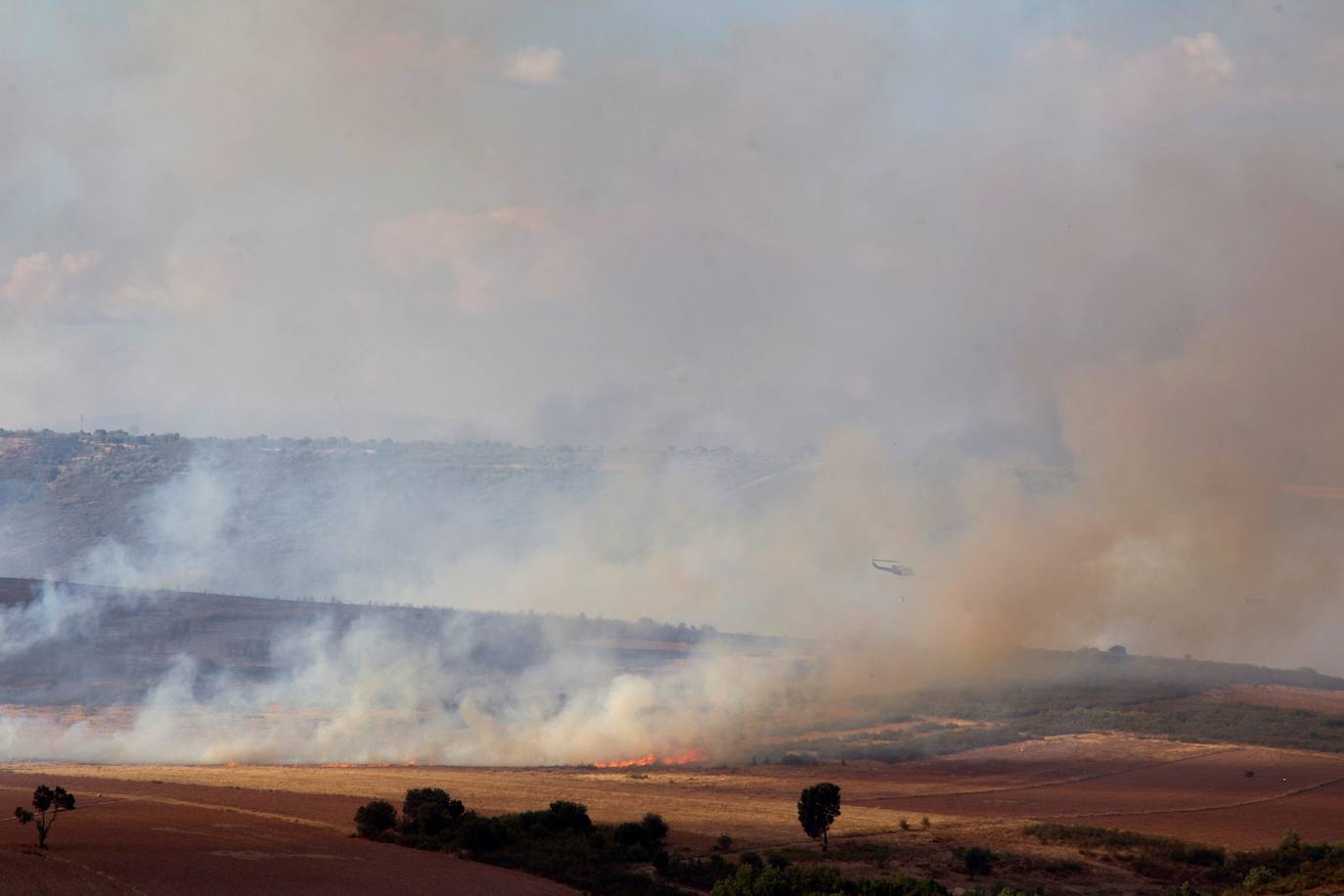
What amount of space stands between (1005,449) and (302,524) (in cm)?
8965

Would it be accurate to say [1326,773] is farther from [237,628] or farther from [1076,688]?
[237,628]

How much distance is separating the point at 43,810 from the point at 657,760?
40.2 m

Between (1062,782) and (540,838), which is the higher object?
(1062,782)

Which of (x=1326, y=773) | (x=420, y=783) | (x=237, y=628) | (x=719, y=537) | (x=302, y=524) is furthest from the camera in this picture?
(x=302, y=524)

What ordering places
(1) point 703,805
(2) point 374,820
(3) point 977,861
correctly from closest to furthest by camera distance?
1. (3) point 977,861
2. (2) point 374,820
3. (1) point 703,805

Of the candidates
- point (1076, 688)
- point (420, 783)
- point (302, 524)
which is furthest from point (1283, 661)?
point (302, 524)

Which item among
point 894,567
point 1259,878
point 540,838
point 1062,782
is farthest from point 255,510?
point 1259,878

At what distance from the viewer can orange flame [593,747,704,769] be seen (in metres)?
77.5

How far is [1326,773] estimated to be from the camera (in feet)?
240

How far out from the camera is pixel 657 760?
79062mm

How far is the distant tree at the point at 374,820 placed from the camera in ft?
166

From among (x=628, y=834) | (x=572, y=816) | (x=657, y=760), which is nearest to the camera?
(x=628, y=834)

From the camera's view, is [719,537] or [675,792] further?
[719,537]

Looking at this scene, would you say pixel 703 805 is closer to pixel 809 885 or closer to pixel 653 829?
pixel 653 829
